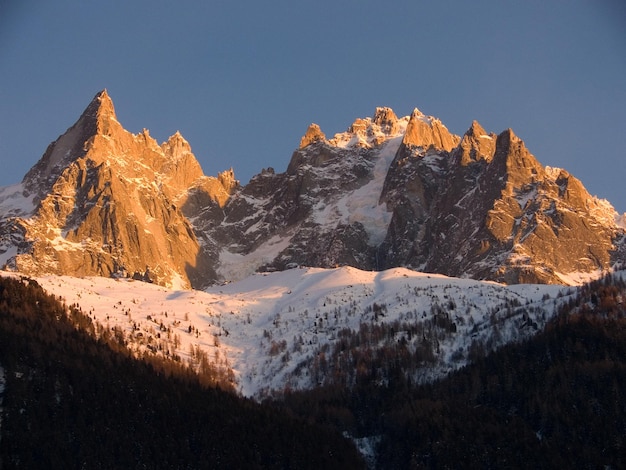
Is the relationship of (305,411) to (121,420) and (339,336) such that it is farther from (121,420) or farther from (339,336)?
(339,336)

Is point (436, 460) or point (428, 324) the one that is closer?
point (436, 460)

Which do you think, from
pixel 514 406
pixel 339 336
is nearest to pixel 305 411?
pixel 514 406

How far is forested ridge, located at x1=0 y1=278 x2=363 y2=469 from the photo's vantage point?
120750 mm

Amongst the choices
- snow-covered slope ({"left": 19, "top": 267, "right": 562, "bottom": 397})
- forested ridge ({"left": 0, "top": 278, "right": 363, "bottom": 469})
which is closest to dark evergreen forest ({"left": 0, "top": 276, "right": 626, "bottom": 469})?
forested ridge ({"left": 0, "top": 278, "right": 363, "bottom": 469})

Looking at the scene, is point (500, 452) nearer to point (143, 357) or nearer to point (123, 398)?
point (123, 398)

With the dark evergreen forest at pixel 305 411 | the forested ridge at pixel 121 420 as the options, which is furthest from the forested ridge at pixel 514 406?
the forested ridge at pixel 121 420

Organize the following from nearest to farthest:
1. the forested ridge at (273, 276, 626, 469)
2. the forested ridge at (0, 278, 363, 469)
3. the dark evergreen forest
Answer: the forested ridge at (0, 278, 363, 469) → the dark evergreen forest → the forested ridge at (273, 276, 626, 469)

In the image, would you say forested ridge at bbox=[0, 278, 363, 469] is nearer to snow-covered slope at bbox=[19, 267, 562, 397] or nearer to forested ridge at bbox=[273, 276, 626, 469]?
forested ridge at bbox=[273, 276, 626, 469]

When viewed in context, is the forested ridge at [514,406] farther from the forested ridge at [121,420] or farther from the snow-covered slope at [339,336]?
the forested ridge at [121,420]

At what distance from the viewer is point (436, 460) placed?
132250 millimetres

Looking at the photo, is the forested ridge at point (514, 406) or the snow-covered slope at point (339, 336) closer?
the forested ridge at point (514, 406)

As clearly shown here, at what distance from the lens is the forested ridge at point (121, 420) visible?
396 ft

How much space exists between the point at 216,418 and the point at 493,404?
3698cm

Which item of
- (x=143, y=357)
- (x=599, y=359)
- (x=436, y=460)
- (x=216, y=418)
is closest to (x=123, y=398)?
(x=216, y=418)
